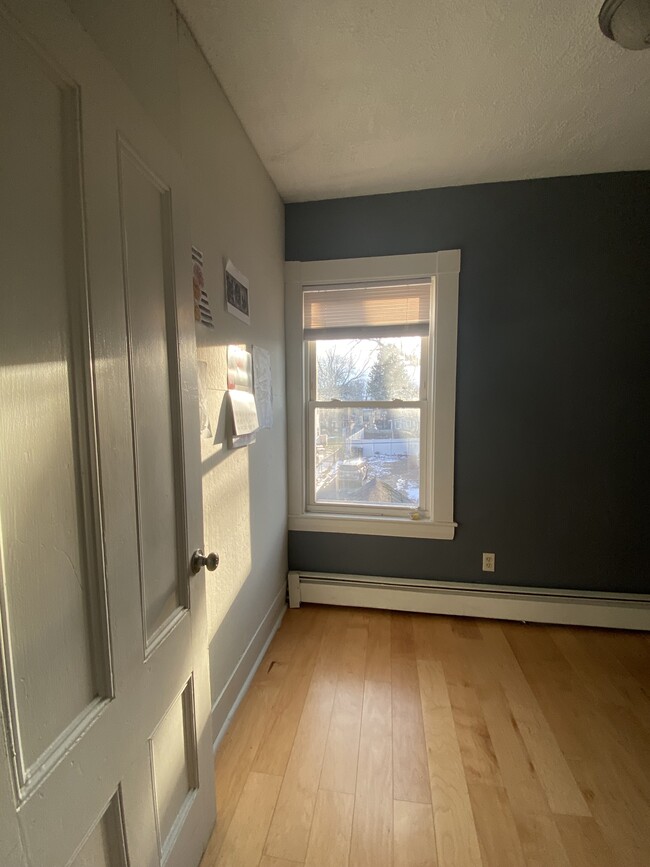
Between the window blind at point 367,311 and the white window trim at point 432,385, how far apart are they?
1.9 inches

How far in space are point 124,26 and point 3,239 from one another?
0.75 meters

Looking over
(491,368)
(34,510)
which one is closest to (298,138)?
(491,368)

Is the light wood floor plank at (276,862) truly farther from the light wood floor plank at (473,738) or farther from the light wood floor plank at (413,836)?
the light wood floor plank at (473,738)

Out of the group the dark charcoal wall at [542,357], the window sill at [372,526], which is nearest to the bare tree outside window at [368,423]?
the window sill at [372,526]

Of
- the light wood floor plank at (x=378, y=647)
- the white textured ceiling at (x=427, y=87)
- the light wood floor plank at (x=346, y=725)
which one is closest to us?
the white textured ceiling at (x=427, y=87)

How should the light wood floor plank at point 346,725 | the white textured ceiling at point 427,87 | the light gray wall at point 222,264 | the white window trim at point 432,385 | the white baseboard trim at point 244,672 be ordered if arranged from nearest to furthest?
the light gray wall at point 222,264
the white textured ceiling at point 427,87
the light wood floor plank at point 346,725
the white baseboard trim at point 244,672
the white window trim at point 432,385

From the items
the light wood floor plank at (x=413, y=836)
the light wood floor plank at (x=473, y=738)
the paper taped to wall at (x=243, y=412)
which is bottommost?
the light wood floor plank at (x=473, y=738)

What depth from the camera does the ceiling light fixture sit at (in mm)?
1023

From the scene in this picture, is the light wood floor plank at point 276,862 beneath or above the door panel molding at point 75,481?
beneath

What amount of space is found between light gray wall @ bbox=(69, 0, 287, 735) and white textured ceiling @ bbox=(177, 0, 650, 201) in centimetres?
15

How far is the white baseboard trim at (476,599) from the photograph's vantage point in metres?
1.97

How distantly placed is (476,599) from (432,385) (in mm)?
1260

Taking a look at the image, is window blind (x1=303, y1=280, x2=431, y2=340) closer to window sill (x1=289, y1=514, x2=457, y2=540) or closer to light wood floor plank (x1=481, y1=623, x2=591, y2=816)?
window sill (x1=289, y1=514, x2=457, y2=540)

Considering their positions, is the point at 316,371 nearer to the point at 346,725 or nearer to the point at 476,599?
the point at 476,599
